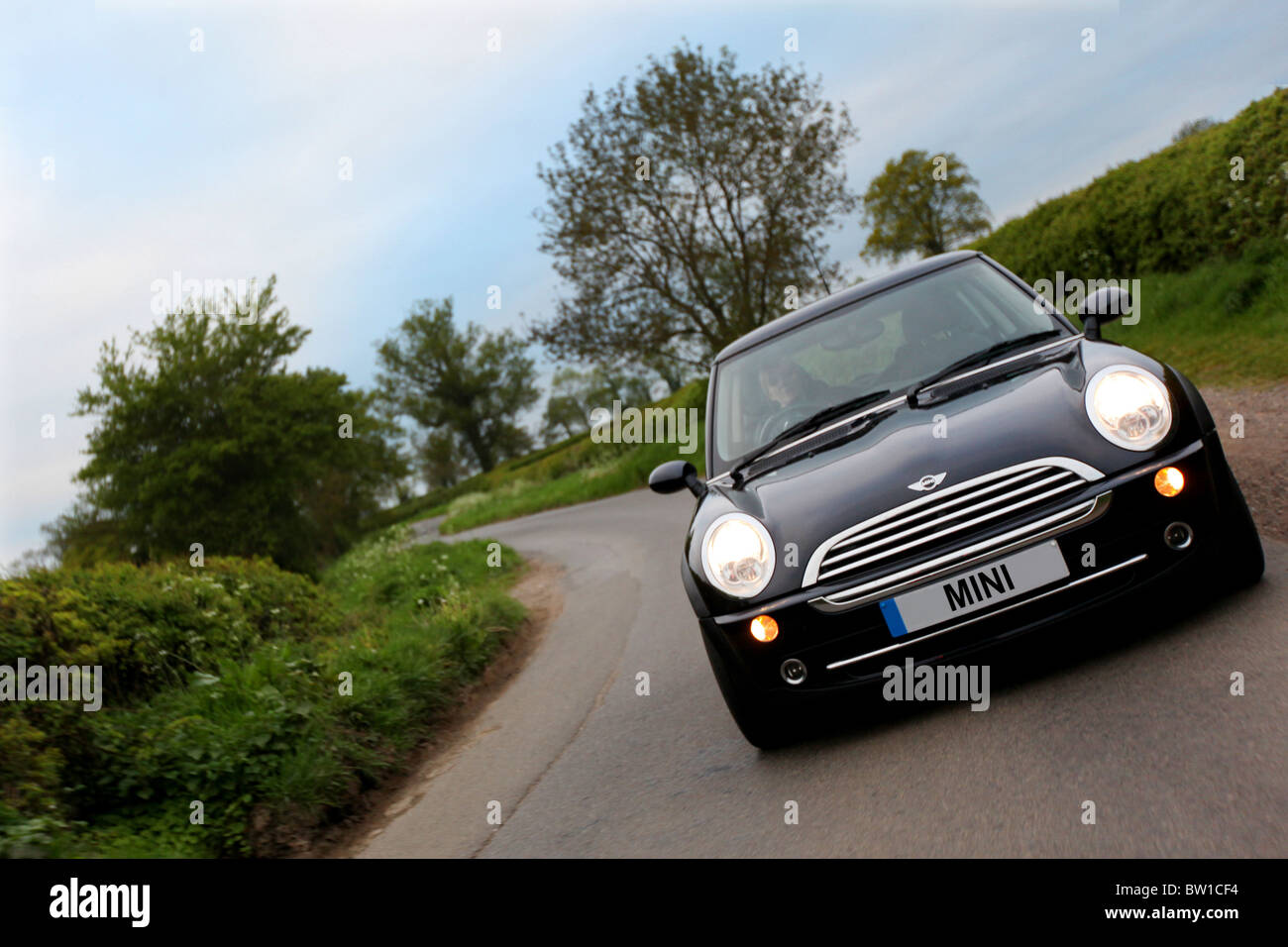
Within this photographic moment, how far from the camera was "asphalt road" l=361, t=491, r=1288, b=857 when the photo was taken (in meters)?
2.79

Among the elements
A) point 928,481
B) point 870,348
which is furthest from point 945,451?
point 870,348

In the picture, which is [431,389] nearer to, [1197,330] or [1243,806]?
[1197,330]

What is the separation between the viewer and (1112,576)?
11.5 ft

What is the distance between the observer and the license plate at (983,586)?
347 cm

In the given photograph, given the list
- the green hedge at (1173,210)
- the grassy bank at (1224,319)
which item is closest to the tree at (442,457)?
the green hedge at (1173,210)

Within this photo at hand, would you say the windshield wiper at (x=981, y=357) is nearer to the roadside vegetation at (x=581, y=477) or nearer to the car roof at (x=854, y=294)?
the car roof at (x=854, y=294)

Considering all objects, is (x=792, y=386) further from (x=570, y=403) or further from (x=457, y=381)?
(x=570, y=403)

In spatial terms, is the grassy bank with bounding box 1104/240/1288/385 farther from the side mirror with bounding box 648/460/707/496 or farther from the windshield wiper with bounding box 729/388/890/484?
the side mirror with bounding box 648/460/707/496

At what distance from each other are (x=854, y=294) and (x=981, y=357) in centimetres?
90

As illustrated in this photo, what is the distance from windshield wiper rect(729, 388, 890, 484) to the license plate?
1196 millimetres

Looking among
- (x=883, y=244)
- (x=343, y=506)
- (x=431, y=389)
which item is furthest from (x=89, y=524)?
(x=431, y=389)

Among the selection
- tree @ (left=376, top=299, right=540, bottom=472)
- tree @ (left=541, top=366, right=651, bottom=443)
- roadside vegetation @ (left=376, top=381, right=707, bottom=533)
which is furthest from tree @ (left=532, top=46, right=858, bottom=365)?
tree @ (left=541, top=366, right=651, bottom=443)

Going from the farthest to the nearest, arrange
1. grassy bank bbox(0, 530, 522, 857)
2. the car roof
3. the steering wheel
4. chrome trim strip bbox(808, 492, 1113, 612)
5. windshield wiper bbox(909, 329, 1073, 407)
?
the car roof < the steering wheel < windshield wiper bbox(909, 329, 1073, 407) < grassy bank bbox(0, 530, 522, 857) < chrome trim strip bbox(808, 492, 1113, 612)

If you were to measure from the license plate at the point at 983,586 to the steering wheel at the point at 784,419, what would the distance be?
1404mm
